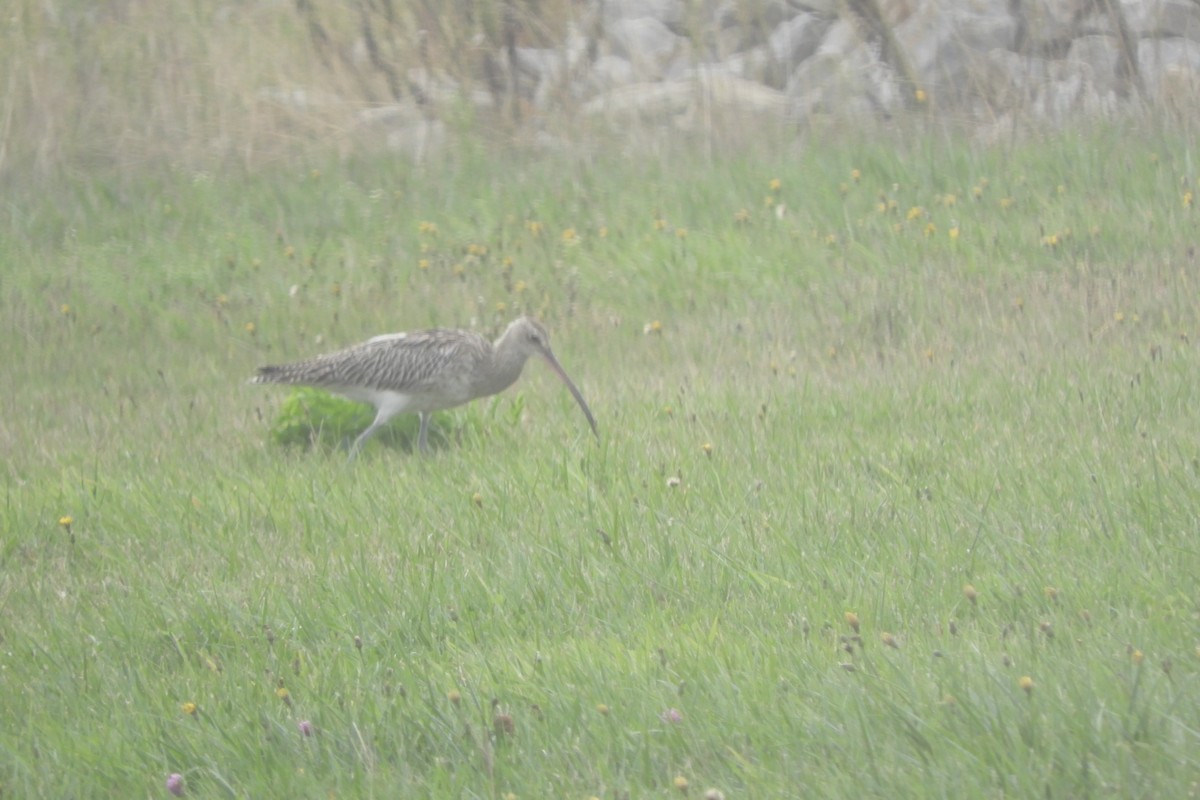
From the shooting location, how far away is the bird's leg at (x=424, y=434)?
8047mm

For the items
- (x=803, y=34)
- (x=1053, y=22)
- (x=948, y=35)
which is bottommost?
(x=803, y=34)

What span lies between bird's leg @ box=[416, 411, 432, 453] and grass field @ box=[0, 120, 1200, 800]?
0.12 meters

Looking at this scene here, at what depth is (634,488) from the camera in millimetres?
6582

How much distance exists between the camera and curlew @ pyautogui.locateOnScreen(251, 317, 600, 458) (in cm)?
807

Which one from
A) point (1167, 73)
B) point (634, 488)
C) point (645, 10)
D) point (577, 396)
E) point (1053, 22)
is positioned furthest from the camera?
point (645, 10)

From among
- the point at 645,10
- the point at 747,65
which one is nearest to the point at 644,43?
the point at 645,10

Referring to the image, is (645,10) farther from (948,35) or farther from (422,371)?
(422,371)

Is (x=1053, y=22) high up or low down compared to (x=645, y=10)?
up

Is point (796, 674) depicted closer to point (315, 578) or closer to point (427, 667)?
point (427, 667)

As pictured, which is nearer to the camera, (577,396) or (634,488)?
(634,488)

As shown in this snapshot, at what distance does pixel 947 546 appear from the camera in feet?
17.7

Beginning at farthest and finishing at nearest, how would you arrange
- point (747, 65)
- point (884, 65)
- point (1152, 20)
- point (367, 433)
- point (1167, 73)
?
point (747, 65) < point (884, 65) < point (1152, 20) < point (1167, 73) < point (367, 433)

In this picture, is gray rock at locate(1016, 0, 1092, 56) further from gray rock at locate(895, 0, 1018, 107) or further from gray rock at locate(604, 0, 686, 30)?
gray rock at locate(604, 0, 686, 30)

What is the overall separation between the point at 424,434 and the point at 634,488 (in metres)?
1.87
